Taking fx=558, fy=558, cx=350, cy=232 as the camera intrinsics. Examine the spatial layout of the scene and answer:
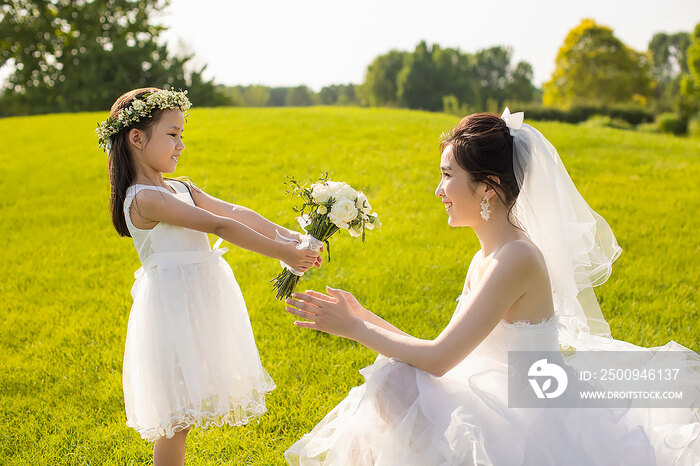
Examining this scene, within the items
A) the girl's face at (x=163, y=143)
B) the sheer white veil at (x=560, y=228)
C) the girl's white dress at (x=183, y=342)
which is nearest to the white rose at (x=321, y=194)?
the girl's white dress at (x=183, y=342)

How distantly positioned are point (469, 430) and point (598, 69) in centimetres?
5029

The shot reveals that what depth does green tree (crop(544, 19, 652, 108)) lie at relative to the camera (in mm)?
45625

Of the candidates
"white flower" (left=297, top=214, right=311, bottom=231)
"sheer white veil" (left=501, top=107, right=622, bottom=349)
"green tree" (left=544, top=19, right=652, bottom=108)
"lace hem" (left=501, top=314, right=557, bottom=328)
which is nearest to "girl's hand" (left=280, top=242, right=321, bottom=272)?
"white flower" (left=297, top=214, right=311, bottom=231)

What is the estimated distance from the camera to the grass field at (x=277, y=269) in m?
4.27

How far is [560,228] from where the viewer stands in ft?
11.2

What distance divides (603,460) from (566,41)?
172ft

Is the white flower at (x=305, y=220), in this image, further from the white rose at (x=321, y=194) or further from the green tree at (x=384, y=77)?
the green tree at (x=384, y=77)

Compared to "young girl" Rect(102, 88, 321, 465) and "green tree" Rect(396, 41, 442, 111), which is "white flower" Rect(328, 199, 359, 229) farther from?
"green tree" Rect(396, 41, 442, 111)

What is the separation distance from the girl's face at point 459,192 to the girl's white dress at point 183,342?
4.52ft

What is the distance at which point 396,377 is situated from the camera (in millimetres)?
2861

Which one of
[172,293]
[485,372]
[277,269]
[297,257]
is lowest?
[277,269]

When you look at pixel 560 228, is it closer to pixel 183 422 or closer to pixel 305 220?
pixel 305 220

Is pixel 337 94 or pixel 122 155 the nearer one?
pixel 122 155

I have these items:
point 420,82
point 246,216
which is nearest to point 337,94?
point 420,82
